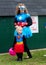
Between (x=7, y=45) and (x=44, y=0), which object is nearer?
(x=7, y=45)

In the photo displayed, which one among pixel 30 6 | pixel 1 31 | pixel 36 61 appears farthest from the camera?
pixel 30 6

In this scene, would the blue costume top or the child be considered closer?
the child

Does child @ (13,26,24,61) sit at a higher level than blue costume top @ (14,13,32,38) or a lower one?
lower

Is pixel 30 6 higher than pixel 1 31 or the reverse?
higher

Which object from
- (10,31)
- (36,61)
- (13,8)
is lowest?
(36,61)

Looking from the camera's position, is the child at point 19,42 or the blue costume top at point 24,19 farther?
the blue costume top at point 24,19

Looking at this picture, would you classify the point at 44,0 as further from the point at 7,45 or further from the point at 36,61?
the point at 36,61

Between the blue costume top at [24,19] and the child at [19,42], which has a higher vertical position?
the blue costume top at [24,19]

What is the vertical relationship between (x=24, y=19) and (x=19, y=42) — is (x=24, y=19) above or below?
above

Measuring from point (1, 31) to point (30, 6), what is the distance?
1969 millimetres

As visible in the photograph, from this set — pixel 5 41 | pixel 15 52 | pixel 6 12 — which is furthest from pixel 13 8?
pixel 15 52

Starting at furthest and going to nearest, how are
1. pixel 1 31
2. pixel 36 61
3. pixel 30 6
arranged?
1. pixel 30 6
2. pixel 1 31
3. pixel 36 61

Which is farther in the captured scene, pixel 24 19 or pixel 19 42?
pixel 24 19

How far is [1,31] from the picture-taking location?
13.7 m
